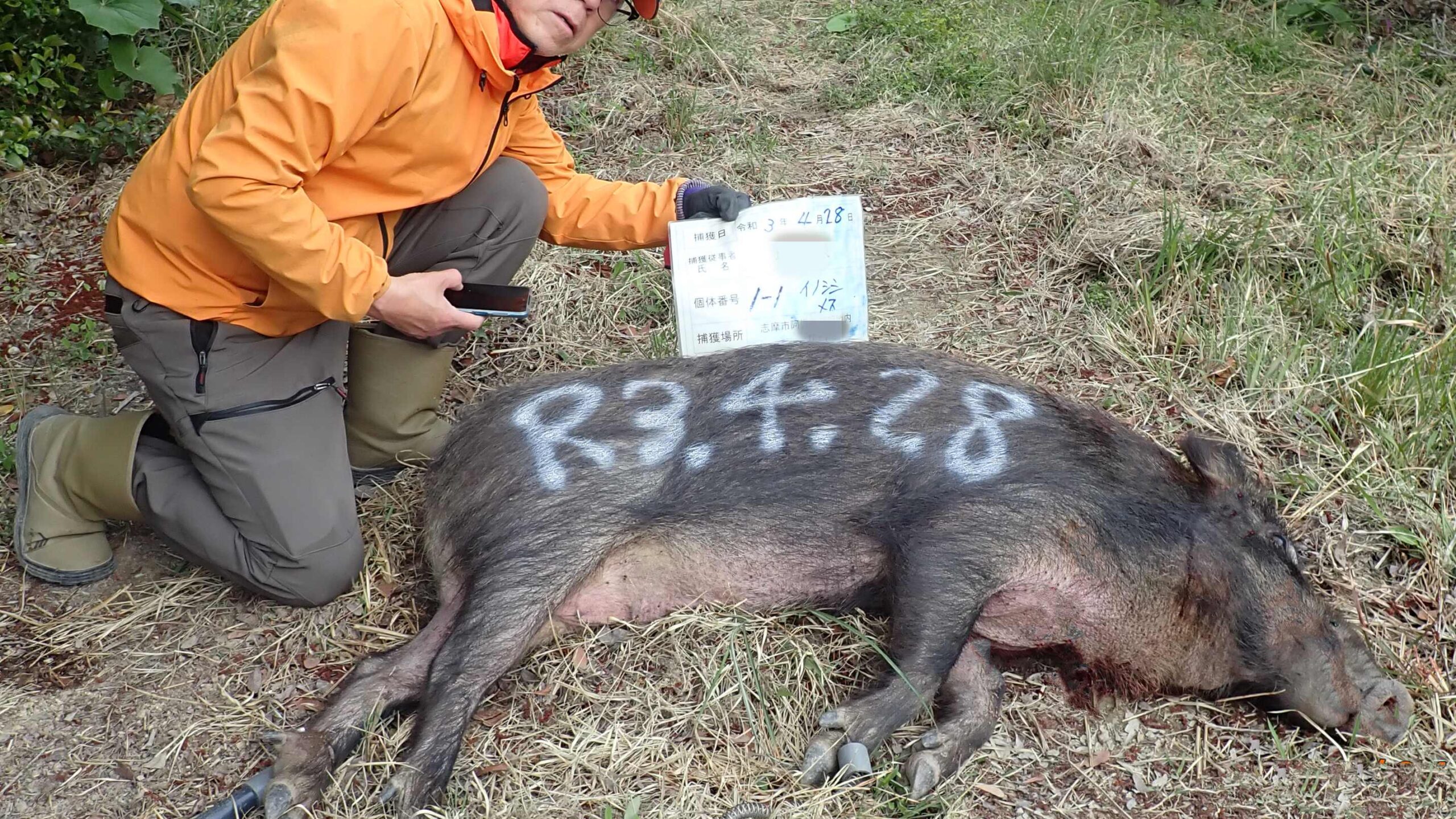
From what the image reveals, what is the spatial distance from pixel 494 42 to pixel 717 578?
1.46m

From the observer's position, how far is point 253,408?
2.98 metres

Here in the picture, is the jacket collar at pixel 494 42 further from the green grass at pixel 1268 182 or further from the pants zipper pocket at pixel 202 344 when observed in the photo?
the green grass at pixel 1268 182

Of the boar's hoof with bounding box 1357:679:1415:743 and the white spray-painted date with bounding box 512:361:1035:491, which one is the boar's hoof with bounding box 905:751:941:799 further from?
the boar's hoof with bounding box 1357:679:1415:743

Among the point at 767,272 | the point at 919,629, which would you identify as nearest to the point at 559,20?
the point at 767,272

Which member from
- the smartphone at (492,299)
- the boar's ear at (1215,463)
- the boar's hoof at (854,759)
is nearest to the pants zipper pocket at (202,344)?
the smartphone at (492,299)

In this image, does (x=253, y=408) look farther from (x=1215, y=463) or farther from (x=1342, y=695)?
(x=1342, y=695)

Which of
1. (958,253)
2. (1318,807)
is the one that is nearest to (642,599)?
(1318,807)

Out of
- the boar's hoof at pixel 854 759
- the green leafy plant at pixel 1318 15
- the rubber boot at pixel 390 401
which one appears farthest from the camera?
the green leafy plant at pixel 1318 15

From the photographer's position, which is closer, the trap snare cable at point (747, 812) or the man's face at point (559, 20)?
the trap snare cable at point (747, 812)

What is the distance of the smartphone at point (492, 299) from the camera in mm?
3066

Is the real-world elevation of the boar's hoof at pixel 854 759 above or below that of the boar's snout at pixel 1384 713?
above

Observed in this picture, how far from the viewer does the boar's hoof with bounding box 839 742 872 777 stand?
8.50 feet

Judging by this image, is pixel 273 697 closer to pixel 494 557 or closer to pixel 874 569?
pixel 494 557

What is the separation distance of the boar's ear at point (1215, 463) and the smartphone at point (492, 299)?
5.97 feet
